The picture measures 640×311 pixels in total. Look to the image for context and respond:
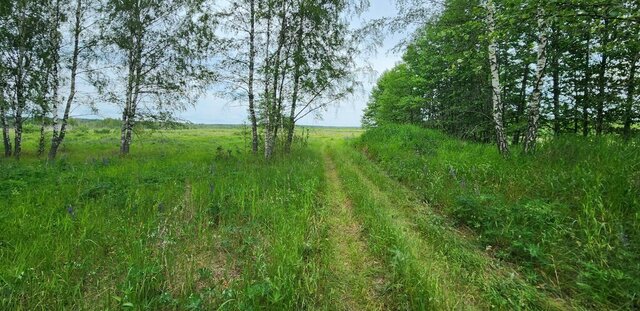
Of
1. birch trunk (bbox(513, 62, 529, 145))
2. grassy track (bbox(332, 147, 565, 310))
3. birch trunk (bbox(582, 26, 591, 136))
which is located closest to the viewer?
grassy track (bbox(332, 147, 565, 310))

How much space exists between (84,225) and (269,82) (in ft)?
29.4

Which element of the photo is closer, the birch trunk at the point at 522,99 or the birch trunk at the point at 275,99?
the birch trunk at the point at 275,99

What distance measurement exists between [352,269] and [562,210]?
12.1 feet

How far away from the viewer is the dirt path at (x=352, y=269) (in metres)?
2.74

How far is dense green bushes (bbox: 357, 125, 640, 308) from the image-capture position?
2.85 m

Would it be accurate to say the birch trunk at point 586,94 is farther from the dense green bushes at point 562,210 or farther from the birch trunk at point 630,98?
the dense green bushes at point 562,210

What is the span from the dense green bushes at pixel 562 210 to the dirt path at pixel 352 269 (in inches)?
71.2

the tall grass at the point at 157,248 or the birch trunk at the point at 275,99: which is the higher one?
the birch trunk at the point at 275,99

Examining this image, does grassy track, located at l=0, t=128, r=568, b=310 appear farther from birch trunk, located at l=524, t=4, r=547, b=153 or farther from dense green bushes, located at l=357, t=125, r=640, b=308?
birch trunk, located at l=524, t=4, r=547, b=153

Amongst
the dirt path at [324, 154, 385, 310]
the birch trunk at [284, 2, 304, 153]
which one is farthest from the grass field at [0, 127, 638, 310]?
the birch trunk at [284, 2, 304, 153]

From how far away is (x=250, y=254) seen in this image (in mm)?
3533

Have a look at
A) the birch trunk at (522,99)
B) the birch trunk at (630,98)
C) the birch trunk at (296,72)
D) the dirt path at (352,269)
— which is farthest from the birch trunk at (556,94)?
the dirt path at (352,269)

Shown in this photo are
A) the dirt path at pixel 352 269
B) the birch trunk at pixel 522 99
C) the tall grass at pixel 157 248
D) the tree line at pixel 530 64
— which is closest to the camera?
the tall grass at pixel 157 248

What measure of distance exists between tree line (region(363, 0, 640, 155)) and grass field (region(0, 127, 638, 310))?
11.0 ft
